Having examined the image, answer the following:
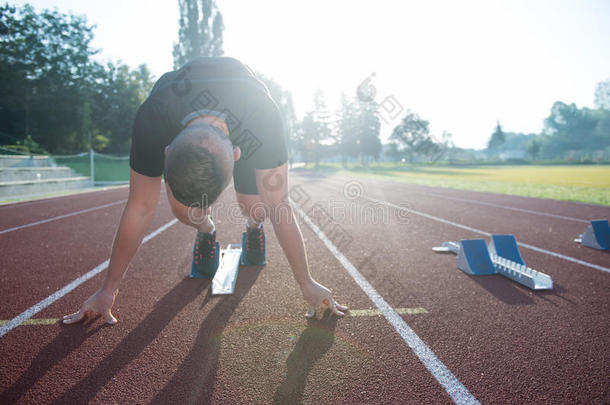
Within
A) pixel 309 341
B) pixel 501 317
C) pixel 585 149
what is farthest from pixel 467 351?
pixel 585 149

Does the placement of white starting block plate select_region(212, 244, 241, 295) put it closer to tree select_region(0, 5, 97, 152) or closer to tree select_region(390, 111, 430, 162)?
tree select_region(0, 5, 97, 152)

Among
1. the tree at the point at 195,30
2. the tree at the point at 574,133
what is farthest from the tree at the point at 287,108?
the tree at the point at 574,133

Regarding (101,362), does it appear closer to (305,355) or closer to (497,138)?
(305,355)

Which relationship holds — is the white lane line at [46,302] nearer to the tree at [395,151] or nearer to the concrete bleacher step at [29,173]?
the concrete bleacher step at [29,173]

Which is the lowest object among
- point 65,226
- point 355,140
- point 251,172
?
point 65,226

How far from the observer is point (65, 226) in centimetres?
598

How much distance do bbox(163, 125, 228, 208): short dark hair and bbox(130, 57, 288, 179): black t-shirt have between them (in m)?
0.41

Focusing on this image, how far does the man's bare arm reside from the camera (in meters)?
1.94

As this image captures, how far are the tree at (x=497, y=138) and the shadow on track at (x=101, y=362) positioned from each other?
116 metres

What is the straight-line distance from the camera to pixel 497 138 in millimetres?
97250

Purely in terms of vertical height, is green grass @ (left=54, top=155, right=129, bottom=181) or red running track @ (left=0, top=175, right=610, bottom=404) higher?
green grass @ (left=54, top=155, right=129, bottom=181)

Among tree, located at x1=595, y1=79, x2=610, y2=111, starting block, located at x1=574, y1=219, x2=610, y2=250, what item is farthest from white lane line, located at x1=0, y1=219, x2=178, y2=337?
tree, located at x1=595, y1=79, x2=610, y2=111

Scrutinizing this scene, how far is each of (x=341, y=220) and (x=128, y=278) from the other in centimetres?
451

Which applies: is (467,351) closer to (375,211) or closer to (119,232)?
(119,232)
